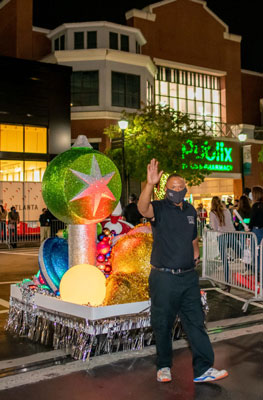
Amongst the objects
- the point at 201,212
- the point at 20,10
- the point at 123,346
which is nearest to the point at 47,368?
the point at 123,346

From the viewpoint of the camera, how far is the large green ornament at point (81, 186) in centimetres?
588

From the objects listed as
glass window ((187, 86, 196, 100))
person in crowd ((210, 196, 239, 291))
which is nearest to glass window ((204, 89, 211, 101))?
glass window ((187, 86, 196, 100))

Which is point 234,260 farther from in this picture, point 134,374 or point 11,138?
point 11,138

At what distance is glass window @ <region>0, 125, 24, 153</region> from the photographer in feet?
79.5

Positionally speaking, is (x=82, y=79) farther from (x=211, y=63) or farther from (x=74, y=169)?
(x=74, y=169)

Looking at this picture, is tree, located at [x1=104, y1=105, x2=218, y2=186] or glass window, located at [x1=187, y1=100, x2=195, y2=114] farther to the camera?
glass window, located at [x1=187, y1=100, x2=195, y2=114]

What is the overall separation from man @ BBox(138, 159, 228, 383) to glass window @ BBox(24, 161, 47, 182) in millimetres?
20882

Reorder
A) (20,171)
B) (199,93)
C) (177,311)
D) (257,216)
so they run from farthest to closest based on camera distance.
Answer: (199,93), (20,171), (257,216), (177,311)

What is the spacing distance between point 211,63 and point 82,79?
44.4ft

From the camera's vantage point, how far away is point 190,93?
37.2 meters

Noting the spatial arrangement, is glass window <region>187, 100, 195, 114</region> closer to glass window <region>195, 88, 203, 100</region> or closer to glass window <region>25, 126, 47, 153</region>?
glass window <region>195, 88, 203, 100</region>

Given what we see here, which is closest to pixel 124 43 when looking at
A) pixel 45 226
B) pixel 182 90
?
pixel 182 90

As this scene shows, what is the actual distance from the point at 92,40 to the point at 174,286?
2655 centimetres

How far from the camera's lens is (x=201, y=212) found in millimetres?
26859
